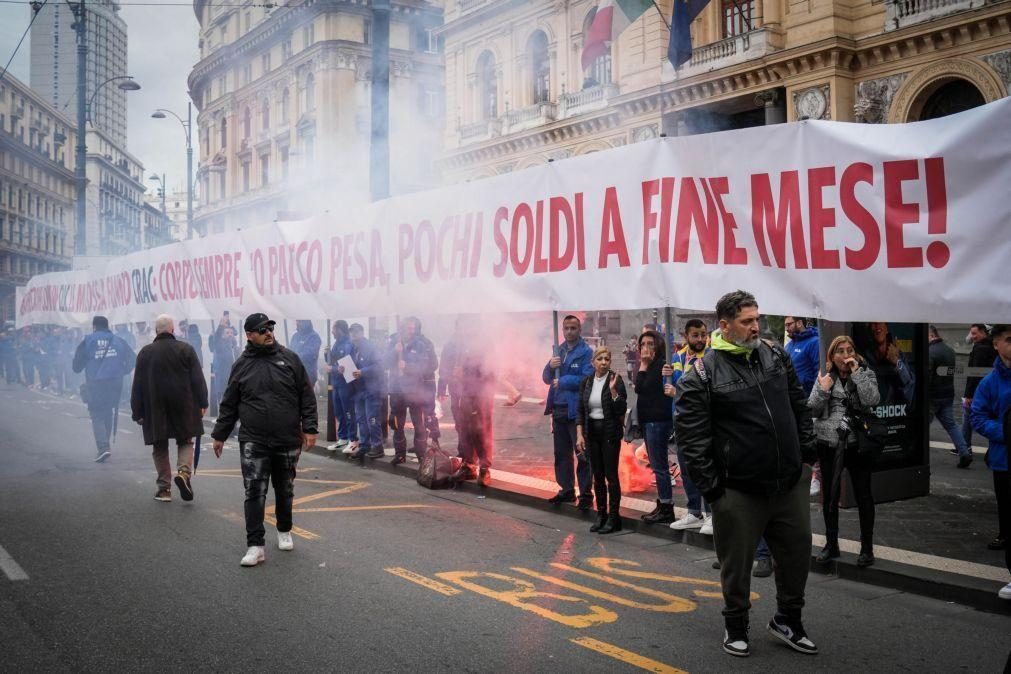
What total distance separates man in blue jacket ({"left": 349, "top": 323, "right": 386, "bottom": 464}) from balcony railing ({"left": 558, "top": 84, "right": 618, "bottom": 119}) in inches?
728

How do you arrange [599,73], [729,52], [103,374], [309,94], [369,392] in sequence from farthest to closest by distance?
[309,94], [599,73], [729,52], [369,392], [103,374]

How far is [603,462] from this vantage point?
22.5ft

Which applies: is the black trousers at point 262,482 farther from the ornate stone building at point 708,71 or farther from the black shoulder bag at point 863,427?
the ornate stone building at point 708,71

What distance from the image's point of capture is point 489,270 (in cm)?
820

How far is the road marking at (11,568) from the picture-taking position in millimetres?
5352

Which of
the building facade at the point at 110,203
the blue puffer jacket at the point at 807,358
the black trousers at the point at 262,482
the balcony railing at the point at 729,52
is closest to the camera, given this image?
the black trousers at the point at 262,482

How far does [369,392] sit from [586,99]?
64.3ft

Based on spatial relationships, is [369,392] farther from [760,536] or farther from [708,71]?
[708,71]

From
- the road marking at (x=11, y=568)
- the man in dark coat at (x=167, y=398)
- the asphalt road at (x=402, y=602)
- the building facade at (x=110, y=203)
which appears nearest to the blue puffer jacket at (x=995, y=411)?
the asphalt road at (x=402, y=602)

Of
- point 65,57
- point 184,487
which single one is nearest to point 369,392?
point 184,487

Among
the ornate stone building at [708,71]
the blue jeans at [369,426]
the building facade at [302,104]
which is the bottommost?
the blue jeans at [369,426]

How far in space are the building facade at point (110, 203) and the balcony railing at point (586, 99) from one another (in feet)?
219

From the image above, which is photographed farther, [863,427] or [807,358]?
[807,358]

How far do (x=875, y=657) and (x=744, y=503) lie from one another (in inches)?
37.0
